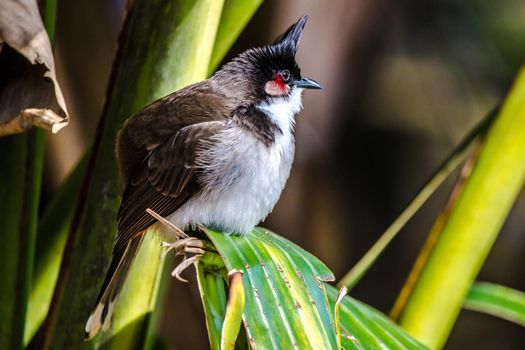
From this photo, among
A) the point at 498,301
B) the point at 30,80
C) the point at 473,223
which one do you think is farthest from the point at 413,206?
the point at 30,80

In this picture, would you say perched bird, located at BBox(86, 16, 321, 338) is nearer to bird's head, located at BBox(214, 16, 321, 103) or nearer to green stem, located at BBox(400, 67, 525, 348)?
bird's head, located at BBox(214, 16, 321, 103)

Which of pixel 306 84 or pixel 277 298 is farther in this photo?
pixel 306 84

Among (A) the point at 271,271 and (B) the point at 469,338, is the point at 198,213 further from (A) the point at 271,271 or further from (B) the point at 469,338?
(B) the point at 469,338

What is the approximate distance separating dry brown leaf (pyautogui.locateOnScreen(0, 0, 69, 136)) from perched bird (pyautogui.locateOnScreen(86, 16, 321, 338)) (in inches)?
4.5

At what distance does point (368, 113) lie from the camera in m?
3.14

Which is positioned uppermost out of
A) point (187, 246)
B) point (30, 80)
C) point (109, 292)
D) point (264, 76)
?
point (264, 76)

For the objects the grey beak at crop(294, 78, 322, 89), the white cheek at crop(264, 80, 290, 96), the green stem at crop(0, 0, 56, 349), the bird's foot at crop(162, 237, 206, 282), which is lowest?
the green stem at crop(0, 0, 56, 349)

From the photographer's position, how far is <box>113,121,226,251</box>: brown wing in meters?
1.10

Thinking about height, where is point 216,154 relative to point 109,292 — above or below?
above

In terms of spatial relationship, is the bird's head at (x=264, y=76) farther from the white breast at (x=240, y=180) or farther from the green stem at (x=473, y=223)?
the green stem at (x=473, y=223)

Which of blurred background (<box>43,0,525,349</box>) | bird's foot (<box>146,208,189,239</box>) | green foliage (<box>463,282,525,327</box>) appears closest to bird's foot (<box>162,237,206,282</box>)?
bird's foot (<box>146,208,189,239</box>)

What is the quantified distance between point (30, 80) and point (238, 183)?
1.12 feet

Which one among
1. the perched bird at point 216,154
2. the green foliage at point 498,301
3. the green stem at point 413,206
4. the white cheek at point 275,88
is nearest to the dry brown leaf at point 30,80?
the perched bird at point 216,154

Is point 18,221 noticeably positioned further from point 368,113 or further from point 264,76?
point 368,113
